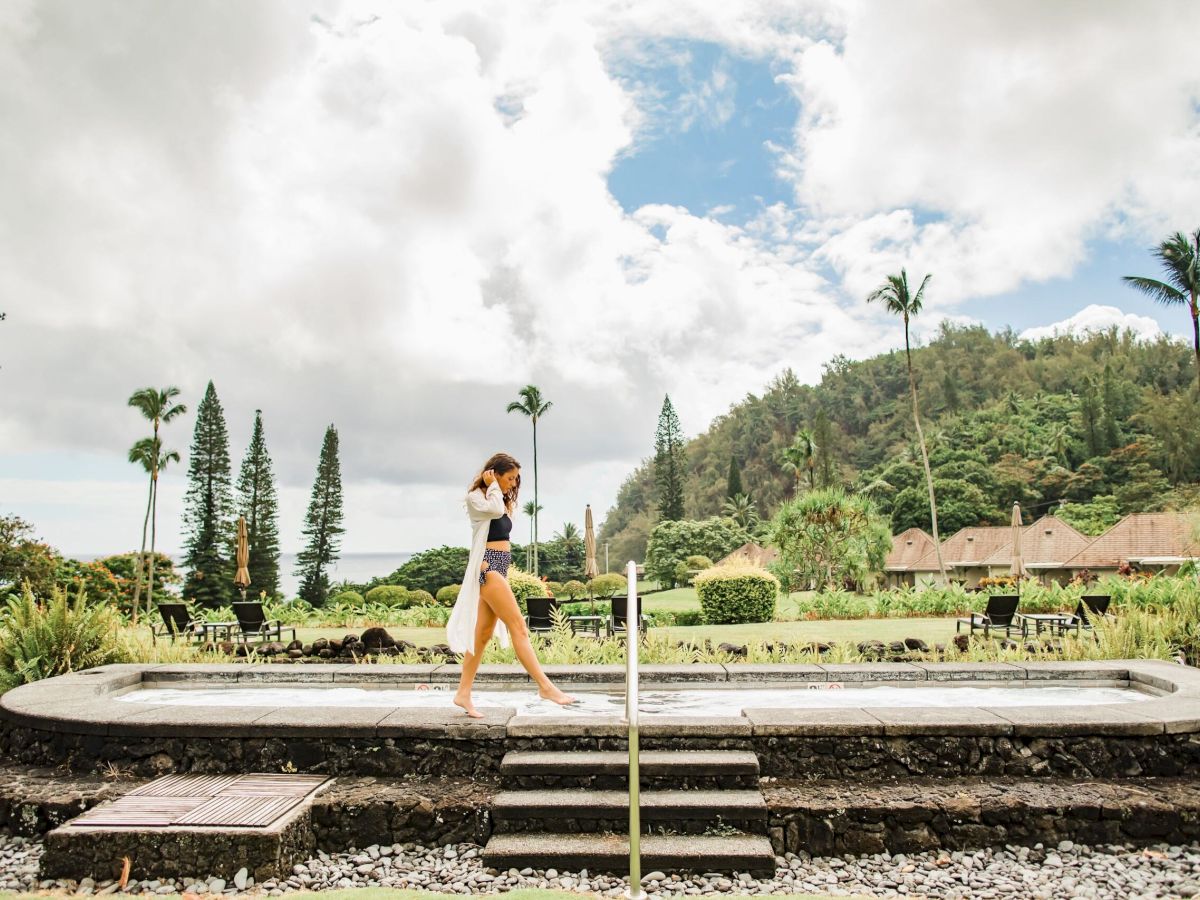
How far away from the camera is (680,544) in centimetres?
5009

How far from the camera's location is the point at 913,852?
4.10 meters

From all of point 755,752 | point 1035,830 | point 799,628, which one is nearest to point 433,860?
point 755,752

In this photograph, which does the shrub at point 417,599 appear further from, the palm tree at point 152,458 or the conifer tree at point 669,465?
the conifer tree at point 669,465

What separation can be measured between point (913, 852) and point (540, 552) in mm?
54543

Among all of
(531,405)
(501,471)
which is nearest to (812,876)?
(501,471)

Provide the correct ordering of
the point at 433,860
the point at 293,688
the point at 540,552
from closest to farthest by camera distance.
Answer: the point at 433,860 → the point at 293,688 → the point at 540,552

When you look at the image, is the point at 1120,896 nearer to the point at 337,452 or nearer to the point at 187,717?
the point at 187,717

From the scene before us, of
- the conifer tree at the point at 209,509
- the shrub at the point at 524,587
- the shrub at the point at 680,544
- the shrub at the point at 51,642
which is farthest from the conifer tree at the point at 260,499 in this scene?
the shrub at the point at 51,642

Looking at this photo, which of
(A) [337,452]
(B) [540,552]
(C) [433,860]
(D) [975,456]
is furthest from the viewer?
(B) [540,552]

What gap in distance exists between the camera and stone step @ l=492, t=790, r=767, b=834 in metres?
4.06

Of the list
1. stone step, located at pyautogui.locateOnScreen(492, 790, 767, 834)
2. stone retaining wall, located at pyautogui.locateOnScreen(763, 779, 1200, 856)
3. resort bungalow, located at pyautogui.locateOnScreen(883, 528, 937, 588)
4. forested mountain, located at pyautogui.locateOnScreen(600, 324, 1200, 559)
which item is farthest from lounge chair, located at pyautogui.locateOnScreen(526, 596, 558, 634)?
forested mountain, located at pyautogui.locateOnScreen(600, 324, 1200, 559)

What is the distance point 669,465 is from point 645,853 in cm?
5263

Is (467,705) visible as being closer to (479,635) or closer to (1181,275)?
(479,635)

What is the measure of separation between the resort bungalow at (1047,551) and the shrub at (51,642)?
3795 cm
